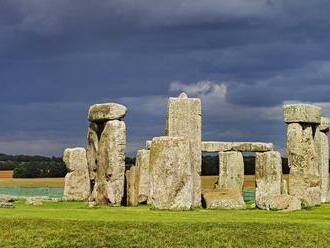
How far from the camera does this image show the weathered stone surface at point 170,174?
91.0 feet

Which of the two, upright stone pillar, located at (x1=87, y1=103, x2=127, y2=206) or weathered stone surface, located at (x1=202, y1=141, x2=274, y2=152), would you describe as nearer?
A: upright stone pillar, located at (x1=87, y1=103, x2=127, y2=206)

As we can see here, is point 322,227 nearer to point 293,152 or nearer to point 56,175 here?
point 293,152

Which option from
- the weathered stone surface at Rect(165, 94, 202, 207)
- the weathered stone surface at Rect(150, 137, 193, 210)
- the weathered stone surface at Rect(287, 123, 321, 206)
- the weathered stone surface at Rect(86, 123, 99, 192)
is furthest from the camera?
the weathered stone surface at Rect(86, 123, 99, 192)

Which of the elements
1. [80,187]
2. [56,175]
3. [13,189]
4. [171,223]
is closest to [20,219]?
[171,223]

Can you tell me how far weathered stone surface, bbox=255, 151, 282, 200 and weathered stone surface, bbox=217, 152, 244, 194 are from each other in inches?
230

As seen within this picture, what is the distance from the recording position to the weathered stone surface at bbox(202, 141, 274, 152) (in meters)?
38.2

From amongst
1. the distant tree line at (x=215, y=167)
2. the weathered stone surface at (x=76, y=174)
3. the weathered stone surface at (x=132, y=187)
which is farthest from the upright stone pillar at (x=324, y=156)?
the distant tree line at (x=215, y=167)

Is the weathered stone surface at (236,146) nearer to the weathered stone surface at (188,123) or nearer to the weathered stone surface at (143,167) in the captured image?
the weathered stone surface at (143,167)

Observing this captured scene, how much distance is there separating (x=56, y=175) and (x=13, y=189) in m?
18.4

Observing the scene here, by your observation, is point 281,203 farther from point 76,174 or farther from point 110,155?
point 76,174

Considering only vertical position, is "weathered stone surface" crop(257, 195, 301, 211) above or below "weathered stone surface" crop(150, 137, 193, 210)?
below

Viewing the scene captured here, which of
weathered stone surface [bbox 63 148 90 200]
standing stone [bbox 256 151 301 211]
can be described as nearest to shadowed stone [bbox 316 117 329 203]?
standing stone [bbox 256 151 301 211]

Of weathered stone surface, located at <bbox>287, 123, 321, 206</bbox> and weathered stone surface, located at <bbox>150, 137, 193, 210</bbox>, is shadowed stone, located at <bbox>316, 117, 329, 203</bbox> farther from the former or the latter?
weathered stone surface, located at <bbox>150, 137, 193, 210</bbox>

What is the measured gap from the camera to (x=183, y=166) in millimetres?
27859
